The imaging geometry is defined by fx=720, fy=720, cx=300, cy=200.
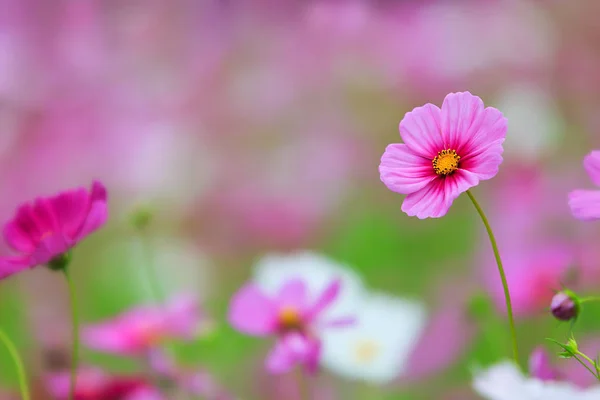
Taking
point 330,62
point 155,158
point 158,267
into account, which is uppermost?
point 330,62

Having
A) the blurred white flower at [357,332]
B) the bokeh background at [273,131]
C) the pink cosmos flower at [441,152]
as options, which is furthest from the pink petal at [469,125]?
the bokeh background at [273,131]

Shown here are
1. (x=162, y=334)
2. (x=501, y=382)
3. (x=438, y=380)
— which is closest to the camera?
(x=501, y=382)

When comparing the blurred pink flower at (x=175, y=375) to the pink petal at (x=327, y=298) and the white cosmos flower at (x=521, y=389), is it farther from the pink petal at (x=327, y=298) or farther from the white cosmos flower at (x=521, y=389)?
the white cosmos flower at (x=521, y=389)

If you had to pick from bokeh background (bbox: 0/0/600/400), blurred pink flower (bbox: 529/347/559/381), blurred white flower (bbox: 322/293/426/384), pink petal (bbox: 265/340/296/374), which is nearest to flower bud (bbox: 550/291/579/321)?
blurred pink flower (bbox: 529/347/559/381)

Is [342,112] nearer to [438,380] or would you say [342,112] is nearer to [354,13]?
[354,13]

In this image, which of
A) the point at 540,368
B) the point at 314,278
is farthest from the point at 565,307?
the point at 314,278

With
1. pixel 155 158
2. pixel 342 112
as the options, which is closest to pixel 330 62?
pixel 342 112
